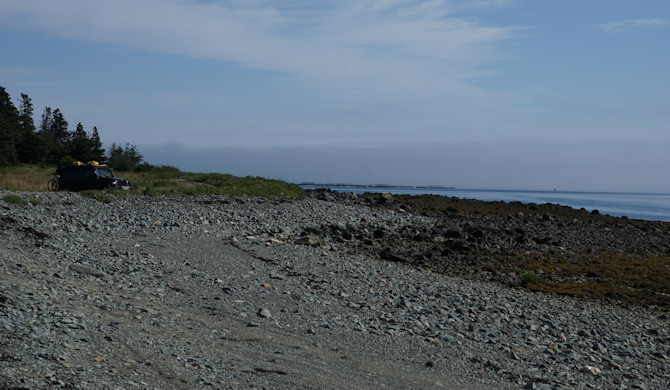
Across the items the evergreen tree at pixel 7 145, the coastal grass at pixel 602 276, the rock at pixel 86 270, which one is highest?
the evergreen tree at pixel 7 145

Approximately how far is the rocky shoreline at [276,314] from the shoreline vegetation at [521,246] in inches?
13.0

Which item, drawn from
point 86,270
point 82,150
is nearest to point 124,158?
point 82,150

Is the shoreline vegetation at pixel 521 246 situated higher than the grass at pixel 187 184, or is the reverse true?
the grass at pixel 187 184

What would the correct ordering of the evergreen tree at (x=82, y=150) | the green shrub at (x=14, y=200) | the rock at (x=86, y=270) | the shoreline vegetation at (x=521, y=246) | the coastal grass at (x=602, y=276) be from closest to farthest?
the rock at (x=86, y=270)
the coastal grass at (x=602, y=276)
the shoreline vegetation at (x=521, y=246)
the green shrub at (x=14, y=200)
the evergreen tree at (x=82, y=150)

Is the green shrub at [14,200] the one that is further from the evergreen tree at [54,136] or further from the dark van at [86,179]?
the evergreen tree at [54,136]

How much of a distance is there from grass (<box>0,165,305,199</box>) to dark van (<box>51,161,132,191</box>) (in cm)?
116

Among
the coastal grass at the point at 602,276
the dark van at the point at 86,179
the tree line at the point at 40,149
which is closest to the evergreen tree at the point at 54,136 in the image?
the tree line at the point at 40,149

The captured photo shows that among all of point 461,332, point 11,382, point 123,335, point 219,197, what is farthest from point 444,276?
point 219,197

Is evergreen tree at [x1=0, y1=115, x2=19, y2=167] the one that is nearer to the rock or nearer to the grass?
the grass

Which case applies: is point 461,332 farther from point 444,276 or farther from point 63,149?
point 63,149

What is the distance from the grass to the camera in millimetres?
38719

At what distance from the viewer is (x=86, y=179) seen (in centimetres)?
3728

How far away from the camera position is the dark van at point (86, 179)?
121 ft

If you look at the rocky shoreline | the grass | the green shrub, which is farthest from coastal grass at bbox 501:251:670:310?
the green shrub
